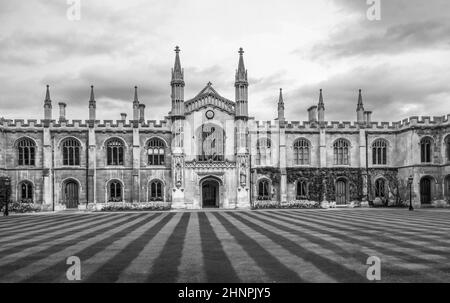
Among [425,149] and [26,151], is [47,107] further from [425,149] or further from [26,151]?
[425,149]

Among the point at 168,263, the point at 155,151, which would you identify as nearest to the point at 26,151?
the point at 155,151

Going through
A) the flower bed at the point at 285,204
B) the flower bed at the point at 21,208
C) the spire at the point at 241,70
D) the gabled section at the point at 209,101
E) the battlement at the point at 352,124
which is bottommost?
the flower bed at the point at 285,204

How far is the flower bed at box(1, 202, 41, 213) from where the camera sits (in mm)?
36500

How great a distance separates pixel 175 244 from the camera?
45.4 ft

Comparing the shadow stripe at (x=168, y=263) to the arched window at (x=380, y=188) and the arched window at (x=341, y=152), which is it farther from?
the arched window at (x=380, y=188)

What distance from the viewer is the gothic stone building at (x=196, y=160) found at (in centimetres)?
4019

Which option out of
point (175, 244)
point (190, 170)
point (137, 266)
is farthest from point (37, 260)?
point (190, 170)

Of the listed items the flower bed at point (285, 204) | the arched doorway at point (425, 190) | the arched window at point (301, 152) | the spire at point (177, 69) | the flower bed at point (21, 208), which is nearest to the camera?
the flower bed at point (21, 208)

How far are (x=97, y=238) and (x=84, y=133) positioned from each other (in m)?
27.8

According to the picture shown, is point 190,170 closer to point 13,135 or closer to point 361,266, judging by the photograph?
point 13,135

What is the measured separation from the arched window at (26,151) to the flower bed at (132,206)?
7.61m

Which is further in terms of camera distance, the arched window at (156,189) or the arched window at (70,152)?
the arched window at (156,189)

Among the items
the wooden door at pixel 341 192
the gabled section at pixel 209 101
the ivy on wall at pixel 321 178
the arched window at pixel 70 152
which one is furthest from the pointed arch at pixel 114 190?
the wooden door at pixel 341 192

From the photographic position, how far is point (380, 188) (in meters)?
44.2
